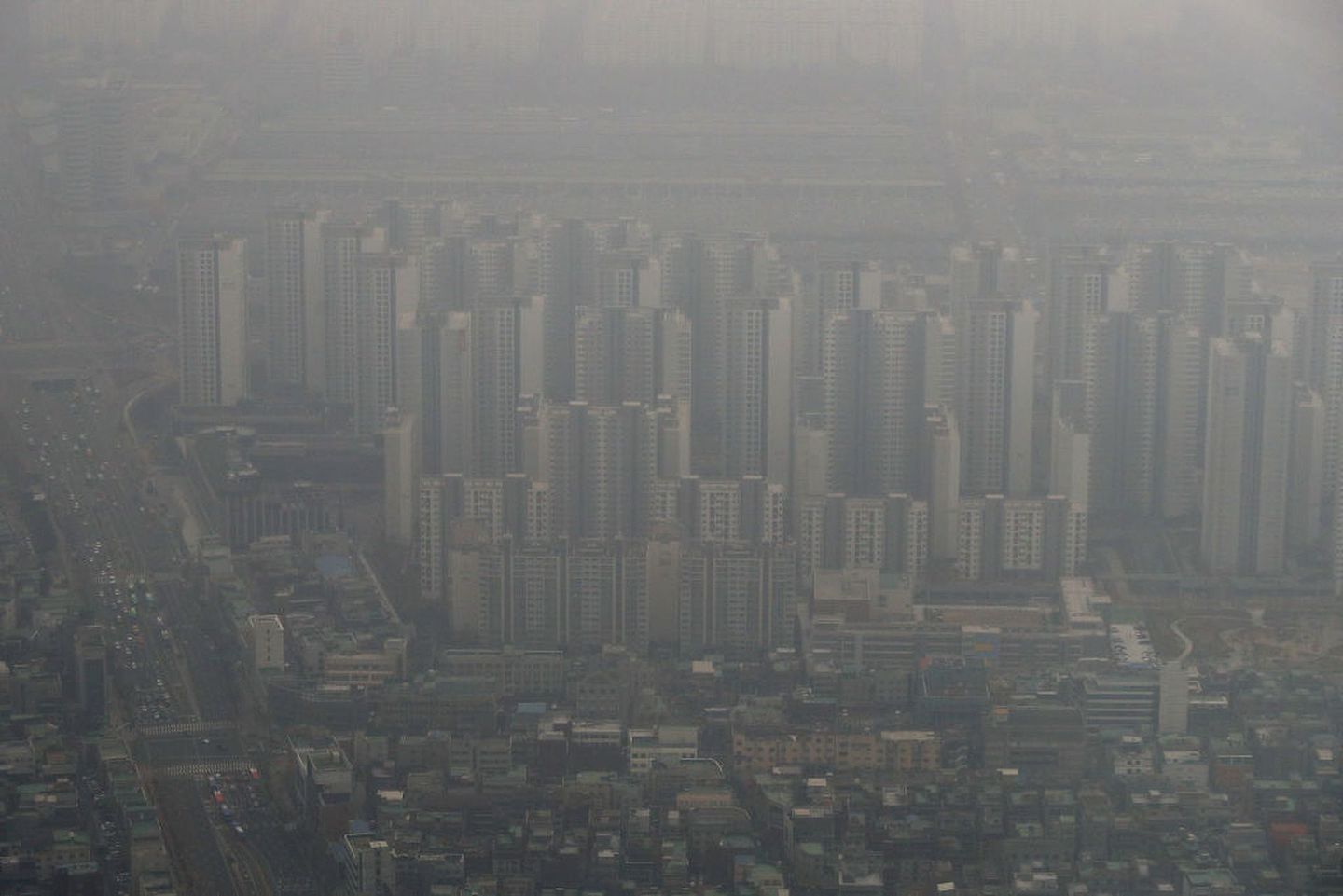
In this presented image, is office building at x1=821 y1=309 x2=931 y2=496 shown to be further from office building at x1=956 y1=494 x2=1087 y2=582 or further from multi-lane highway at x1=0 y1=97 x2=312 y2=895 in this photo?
multi-lane highway at x1=0 y1=97 x2=312 y2=895

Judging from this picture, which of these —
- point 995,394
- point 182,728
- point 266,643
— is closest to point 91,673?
point 182,728

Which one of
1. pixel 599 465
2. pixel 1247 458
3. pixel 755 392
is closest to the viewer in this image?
pixel 599 465

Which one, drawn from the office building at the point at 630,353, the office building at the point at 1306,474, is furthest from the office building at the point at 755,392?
the office building at the point at 1306,474

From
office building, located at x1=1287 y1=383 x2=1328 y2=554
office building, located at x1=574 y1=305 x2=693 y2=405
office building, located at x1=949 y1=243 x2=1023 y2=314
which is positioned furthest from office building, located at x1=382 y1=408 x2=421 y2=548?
office building, located at x1=1287 y1=383 x2=1328 y2=554

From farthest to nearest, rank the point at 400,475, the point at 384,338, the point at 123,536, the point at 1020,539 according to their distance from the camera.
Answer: the point at 384,338 → the point at 400,475 → the point at 1020,539 → the point at 123,536

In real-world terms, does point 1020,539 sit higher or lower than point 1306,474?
lower

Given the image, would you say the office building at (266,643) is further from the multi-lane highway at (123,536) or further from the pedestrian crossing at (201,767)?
the pedestrian crossing at (201,767)

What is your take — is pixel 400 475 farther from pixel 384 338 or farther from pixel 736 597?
pixel 736 597
